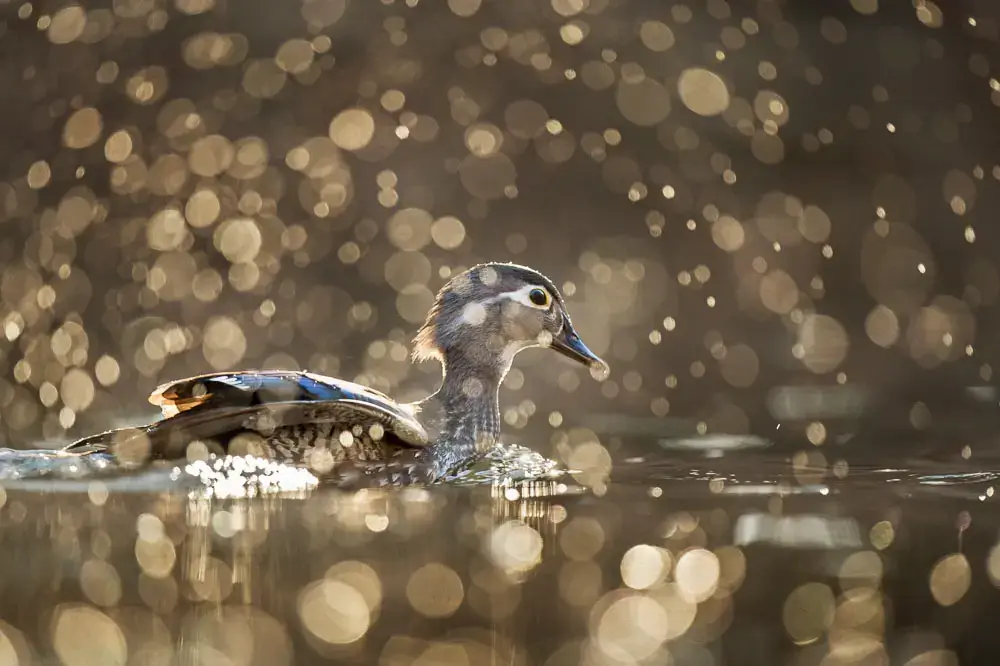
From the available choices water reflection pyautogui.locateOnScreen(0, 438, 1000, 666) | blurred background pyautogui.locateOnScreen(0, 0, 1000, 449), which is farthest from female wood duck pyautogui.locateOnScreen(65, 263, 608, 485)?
blurred background pyautogui.locateOnScreen(0, 0, 1000, 449)

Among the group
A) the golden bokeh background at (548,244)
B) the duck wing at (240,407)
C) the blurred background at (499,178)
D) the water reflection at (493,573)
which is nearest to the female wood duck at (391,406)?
the duck wing at (240,407)

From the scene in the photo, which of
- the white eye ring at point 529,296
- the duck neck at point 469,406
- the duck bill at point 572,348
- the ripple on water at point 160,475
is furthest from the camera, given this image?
the duck bill at point 572,348

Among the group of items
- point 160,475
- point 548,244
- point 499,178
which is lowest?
point 160,475

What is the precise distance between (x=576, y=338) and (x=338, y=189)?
13143mm

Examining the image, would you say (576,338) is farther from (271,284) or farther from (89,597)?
(271,284)

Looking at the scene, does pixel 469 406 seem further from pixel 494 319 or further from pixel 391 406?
pixel 391 406

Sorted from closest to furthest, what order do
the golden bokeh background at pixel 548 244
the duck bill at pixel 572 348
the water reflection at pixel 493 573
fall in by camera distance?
1. the water reflection at pixel 493 573
2. the golden bokeh background at pixel 548 244
3. the duck bill at pixel 572 348

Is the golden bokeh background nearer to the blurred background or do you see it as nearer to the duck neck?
the blurred background

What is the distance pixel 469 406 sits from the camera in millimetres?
8852

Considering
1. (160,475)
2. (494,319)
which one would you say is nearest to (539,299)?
(494,319)

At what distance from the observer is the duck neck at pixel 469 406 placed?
8.66 m

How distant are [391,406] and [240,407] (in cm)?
92

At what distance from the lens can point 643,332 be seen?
18.4 m

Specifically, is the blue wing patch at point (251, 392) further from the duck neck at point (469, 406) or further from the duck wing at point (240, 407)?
the duck neck at point (469, 406)
